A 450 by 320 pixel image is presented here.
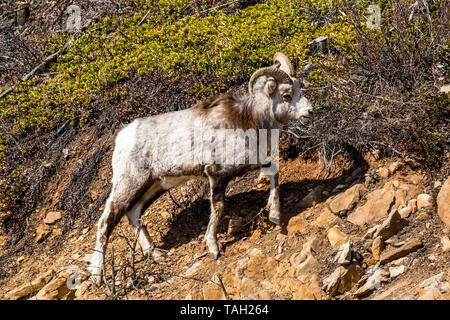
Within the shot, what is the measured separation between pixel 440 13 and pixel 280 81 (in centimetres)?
358

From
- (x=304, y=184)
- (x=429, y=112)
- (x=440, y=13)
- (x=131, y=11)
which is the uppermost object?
(x=131, y=11)

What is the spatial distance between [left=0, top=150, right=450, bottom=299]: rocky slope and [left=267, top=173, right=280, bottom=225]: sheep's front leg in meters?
0.18

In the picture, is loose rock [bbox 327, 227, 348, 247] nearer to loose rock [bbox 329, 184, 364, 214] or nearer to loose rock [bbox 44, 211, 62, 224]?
loose rock [bbox 329, 184, 364, 214]

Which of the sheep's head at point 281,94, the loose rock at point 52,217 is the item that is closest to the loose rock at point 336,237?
the sheep's head at point 281,94

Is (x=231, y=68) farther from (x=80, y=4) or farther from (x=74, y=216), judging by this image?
(x=80, y=4)

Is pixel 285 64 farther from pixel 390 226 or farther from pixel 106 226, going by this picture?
pixel 106 226

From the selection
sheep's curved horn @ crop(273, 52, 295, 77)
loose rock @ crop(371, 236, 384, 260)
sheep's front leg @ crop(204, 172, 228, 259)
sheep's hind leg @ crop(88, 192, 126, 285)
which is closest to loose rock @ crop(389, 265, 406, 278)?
loose rock @ crop(371, 236, 384, 260)

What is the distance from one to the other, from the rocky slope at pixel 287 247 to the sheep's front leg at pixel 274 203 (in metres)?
0.18

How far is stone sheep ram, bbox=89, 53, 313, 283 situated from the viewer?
738 cm

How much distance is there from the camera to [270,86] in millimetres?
7523

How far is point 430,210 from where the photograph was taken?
6695 mm

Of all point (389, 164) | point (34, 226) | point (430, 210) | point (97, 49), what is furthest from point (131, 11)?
point (430, 210)

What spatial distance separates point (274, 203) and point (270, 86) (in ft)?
5.53

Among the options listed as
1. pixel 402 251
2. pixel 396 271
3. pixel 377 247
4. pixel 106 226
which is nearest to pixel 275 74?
pixel 377 247
